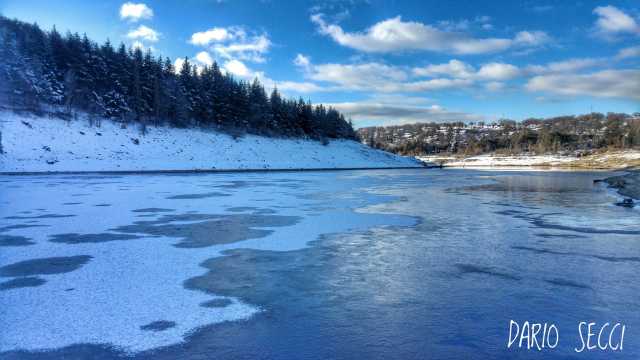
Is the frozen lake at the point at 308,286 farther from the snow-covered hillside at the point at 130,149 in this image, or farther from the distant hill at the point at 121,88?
the distant hill at the point at 121,88

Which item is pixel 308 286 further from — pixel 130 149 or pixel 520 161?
pixel 520 161

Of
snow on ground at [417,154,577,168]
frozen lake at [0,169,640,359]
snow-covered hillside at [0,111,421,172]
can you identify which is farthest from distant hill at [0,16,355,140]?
frozen lake at [0,169,640,359]

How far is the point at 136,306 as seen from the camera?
239 inches

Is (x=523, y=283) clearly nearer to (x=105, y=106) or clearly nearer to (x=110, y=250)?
(x=110, y=250)

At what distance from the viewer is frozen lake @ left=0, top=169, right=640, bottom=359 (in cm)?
487

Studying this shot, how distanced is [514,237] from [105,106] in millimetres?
71001

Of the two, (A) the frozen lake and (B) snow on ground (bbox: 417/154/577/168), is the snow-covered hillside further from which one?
(B) snow on ground (bbox: 417/154/577/168)

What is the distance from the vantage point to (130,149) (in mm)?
57562

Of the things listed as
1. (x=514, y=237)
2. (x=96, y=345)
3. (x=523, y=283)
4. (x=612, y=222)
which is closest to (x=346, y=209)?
(x=514, y=237)

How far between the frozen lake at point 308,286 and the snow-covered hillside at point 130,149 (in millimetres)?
39748

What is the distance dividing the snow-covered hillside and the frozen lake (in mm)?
39748

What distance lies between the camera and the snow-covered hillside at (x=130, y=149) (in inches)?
1912

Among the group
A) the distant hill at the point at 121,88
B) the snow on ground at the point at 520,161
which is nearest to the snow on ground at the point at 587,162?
the snow on ground at the point at 520,161

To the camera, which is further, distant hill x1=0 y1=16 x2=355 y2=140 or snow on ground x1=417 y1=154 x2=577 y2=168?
snow on ground x1=417 y1=154 x2=577 y2=168
